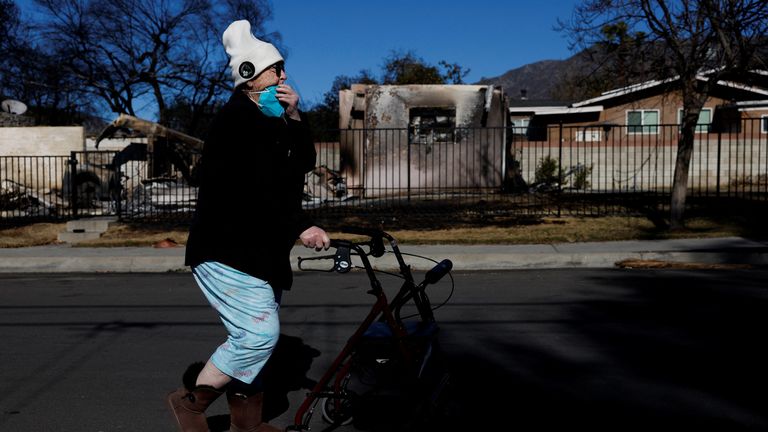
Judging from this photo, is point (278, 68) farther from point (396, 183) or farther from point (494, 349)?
point (396, 183)

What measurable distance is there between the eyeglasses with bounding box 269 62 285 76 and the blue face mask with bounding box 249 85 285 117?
0.36 ft

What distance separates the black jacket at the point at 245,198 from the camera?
372 cm

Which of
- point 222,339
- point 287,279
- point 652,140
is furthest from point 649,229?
point 652,140

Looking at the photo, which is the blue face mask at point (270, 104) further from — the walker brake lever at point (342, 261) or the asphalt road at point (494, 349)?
the asphalt road at point (494, 349)

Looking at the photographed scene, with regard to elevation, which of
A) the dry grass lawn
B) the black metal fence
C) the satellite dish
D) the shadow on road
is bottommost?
the shadow on road

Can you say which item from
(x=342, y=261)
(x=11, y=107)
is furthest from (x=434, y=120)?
(x=342, y=261)

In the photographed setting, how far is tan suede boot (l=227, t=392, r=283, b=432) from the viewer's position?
3.89 metres

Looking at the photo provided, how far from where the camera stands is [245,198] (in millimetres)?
3719

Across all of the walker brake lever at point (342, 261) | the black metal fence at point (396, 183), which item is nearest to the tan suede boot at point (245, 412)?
the walker brake lever at point (342, 261)

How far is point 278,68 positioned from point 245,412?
160 cm

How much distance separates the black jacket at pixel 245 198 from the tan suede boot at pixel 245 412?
0.55 meters

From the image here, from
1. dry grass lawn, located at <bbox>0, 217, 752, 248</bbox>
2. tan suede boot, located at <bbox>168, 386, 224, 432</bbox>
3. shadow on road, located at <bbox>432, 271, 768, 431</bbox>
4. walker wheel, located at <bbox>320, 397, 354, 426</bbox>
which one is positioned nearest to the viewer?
tan suede boot, located at <bbox>168, 386, 224, 432</bbox>

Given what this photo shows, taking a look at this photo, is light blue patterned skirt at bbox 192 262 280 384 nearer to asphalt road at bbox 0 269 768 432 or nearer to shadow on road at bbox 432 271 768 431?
asphalt road at bbox 0 269 768 432

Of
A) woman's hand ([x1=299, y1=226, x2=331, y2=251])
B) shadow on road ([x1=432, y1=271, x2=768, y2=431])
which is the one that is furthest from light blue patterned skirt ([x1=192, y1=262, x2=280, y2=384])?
shadow on road ([x1=432, y1=271, x2=768, y2=431])
